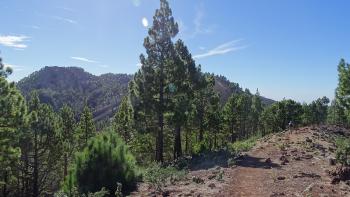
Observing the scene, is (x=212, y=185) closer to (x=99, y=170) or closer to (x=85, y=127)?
(x=99, y=170)

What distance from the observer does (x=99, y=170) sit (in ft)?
57.1

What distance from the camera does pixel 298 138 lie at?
33.0m

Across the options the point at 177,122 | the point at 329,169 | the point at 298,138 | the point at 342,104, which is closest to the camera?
the point at 329,169

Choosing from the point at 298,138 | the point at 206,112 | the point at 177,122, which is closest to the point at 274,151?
the point at 298,138

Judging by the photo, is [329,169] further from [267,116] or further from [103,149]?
[267,116]

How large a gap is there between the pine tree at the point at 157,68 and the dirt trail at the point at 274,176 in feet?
31.8

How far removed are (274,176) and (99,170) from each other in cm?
869

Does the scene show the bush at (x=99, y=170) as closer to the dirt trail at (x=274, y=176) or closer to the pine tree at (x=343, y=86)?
the dirt trail at (x=274, y=176)

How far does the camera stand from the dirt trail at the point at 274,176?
15.7m

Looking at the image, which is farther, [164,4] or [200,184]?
[164,4]

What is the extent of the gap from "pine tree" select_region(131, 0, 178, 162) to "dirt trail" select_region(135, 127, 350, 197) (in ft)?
31.8

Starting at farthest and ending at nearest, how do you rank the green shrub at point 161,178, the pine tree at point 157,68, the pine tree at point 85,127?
the pine tree at point 85,127 → the pine tree at point 157,68 → the green shrub at point 161,178

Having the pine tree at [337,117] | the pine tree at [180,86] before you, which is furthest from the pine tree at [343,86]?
the pine tree at [180,86]

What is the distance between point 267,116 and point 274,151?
2246 inches
